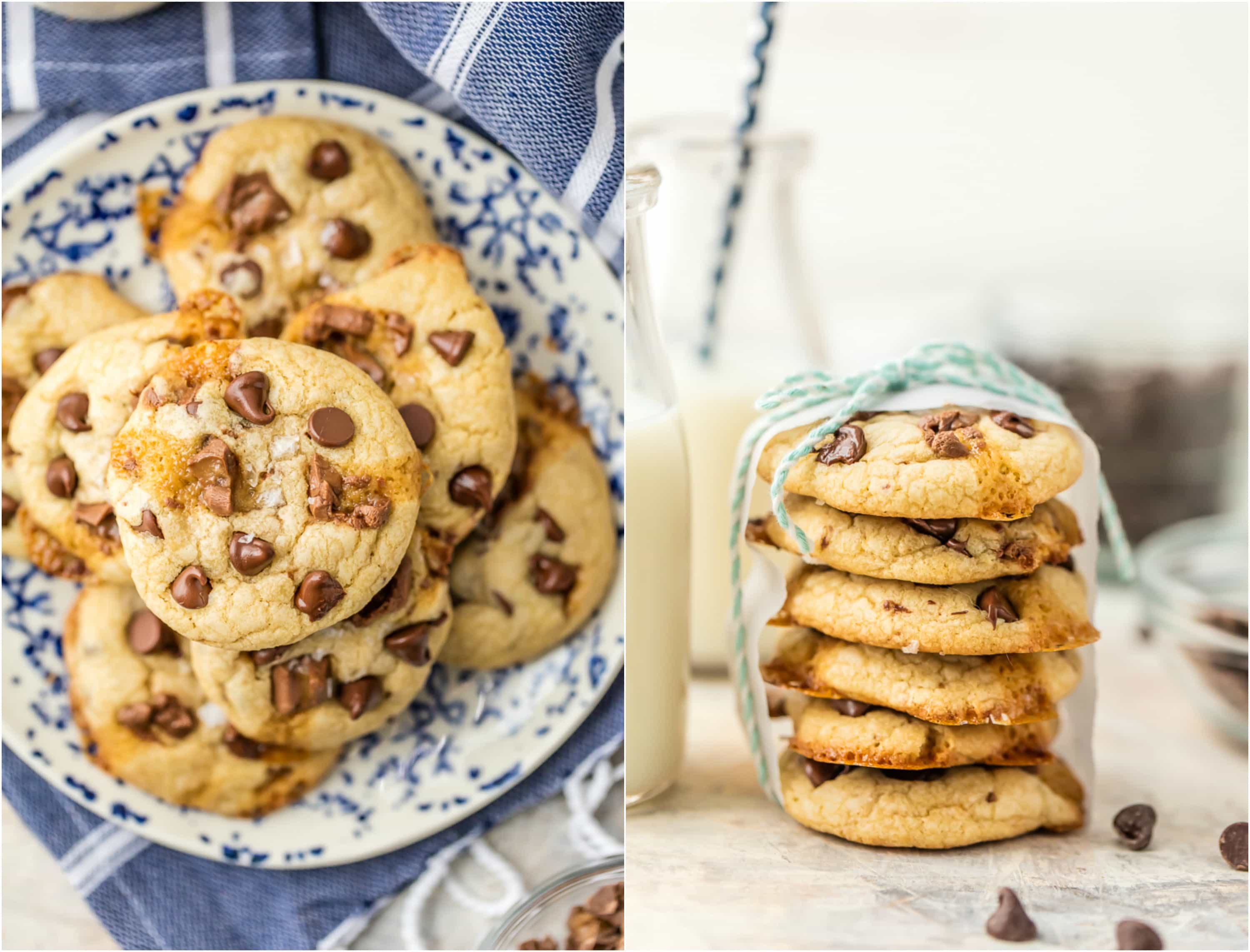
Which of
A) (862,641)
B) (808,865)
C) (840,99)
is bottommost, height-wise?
(808,865)

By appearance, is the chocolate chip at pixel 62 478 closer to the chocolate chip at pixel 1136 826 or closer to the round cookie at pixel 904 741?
the round cookie at pixel 904 741

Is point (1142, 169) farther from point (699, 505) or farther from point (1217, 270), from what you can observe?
point (699, 505)

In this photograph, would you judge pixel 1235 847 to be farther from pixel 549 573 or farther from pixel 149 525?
pixel 149 525

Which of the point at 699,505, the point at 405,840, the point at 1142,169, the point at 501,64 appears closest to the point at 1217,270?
the point at 1142,169

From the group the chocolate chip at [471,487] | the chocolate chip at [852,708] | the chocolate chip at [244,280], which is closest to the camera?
the chocolate chip at [852,708]

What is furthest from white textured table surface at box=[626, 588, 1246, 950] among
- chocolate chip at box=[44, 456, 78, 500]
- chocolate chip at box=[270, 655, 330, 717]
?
chocolate chip at box=[44, 456, 78, 500]

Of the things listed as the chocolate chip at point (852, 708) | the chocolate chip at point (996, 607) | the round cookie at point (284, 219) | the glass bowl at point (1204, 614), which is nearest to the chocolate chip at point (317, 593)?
the round cookie at point (284, 219)
